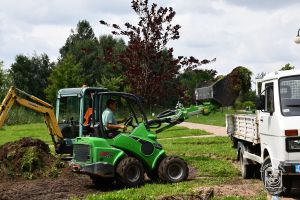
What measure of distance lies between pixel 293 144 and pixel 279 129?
40 cm

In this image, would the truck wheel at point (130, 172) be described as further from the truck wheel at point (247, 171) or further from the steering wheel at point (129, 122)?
the truck wheel at point (247, 171)

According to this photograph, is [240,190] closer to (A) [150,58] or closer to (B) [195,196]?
(B) [195,196]

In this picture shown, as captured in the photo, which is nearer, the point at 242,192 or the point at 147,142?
the point at 242,192

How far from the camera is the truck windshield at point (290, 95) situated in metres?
10.4

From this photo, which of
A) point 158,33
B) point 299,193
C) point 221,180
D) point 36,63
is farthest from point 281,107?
point 36,63

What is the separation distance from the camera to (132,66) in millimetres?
19359

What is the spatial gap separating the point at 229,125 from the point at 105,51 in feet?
19.6

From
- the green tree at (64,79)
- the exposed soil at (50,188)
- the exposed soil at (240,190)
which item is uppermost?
the green tree at (64,79)

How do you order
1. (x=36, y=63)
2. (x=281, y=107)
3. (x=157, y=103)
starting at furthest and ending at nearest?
A: (x=36, y=63)
(x=157, y=103)
(x=281, y=107)

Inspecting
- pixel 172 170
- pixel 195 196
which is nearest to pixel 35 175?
pixel 172 170

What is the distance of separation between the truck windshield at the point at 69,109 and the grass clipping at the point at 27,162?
1.91m

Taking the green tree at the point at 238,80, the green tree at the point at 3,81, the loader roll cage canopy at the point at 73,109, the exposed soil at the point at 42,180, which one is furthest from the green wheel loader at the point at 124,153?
the green tree at the point at 3,81

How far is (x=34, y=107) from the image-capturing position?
683 inches

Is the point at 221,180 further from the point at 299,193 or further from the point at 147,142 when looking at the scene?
the point at 299,193
